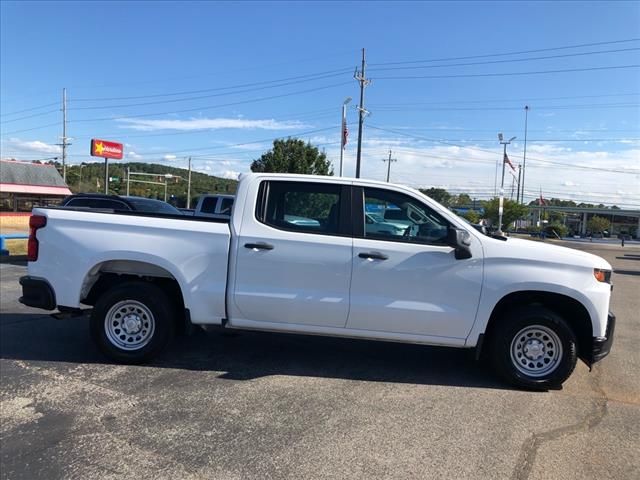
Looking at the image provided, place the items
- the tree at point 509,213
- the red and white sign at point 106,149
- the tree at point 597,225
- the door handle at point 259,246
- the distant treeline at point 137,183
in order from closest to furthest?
1. the door handle at point 259,246
2. the red and white sign at point 106,149
3. the tree at point 509,213
4. the tree at point 597,225
5. the distant treeline at point 137,183

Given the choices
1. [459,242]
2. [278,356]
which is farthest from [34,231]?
[459,242]

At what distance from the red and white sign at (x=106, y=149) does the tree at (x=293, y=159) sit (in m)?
27.4

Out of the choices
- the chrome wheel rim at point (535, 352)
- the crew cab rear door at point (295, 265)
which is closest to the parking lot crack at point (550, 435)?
the chrome wheel rim at point (535, 352)

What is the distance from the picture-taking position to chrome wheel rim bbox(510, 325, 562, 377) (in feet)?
16.0

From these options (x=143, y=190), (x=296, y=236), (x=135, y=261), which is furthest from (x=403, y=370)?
(x=143, y=190)

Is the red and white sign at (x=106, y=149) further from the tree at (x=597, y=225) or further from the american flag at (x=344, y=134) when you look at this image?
the tree at (x=597, y=225)

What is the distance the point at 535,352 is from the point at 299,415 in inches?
93.5

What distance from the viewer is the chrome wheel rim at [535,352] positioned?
4.88m

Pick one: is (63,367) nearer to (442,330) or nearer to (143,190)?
(442,330)

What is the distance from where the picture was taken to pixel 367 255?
4805mm

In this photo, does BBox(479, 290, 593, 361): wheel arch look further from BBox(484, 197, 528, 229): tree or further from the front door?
BBox(484, 197, 528, 229): tree

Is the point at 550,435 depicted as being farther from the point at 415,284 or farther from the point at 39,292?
the point at 39,292

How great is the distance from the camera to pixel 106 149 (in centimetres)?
6262

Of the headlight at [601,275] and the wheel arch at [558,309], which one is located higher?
the headlight at [601,275]
